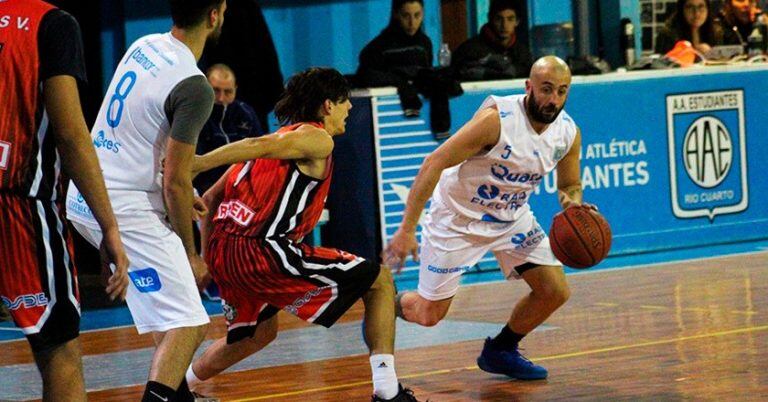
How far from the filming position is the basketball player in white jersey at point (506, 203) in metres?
7.70

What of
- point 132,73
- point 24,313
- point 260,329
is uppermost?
point 132,73

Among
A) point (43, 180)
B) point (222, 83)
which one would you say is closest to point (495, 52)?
point (222, 83)

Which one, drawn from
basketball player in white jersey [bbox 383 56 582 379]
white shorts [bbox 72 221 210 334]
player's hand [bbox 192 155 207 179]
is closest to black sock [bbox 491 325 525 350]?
basketball player in white jersey [bbox 383 56 582 379]

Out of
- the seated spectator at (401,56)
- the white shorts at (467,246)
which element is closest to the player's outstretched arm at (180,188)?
the white shorts at (467,246)

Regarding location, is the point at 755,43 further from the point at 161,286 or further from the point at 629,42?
the point at 161,286

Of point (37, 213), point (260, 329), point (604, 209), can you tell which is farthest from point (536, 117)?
point (604, 209)

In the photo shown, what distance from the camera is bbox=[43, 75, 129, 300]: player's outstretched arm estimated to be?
4445 mm

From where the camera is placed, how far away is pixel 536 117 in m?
7.80

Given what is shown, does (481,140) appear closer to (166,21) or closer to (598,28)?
(166,21)

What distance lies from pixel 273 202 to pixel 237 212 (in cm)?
18

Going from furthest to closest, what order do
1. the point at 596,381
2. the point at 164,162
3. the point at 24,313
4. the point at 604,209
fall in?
the point at 604,209
the point at 596,381
the point at 164,162
the point at 24,313

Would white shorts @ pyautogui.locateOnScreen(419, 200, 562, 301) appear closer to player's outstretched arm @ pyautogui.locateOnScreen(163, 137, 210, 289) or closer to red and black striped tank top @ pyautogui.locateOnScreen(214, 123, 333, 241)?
red and black striped tank top @ pyautogui.locateOnScreen(214, 123, 333, 241)

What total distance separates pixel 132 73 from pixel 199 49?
28cm

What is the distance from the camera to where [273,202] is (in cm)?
682
